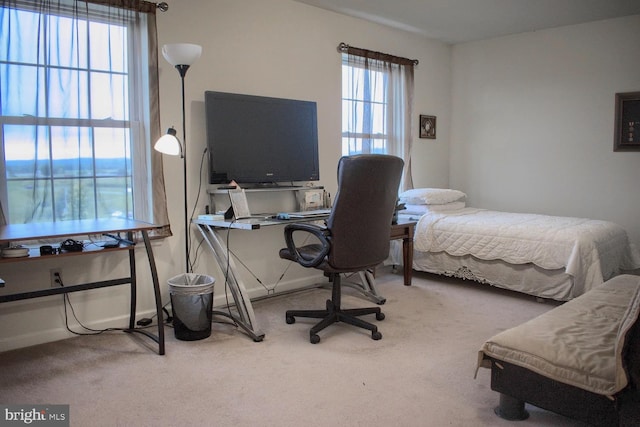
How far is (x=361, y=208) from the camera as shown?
2926 millimetres

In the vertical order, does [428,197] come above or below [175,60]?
below

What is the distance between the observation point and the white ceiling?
4.20 meters

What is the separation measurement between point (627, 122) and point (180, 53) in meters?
4.04

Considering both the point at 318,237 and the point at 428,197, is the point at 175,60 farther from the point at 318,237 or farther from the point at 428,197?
the point at 428,197

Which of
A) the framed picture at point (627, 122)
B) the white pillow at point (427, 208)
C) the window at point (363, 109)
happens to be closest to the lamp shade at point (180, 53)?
the window at point (363, 109)

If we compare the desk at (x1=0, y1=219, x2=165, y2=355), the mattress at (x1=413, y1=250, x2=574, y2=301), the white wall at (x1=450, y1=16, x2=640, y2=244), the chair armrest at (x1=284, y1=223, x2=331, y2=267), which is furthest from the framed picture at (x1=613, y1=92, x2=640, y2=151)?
the desk at (x1=0, y1=219, x2=165, y2=355)

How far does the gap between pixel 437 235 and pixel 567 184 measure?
5.39 ft

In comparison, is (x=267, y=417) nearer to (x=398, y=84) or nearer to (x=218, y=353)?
(x=218, y=353)

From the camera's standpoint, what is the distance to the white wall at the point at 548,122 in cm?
471

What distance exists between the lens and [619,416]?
5.75ft

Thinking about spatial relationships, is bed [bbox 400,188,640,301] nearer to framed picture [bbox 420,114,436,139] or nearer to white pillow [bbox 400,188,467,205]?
white pillow [bbox 400,188,467,205]

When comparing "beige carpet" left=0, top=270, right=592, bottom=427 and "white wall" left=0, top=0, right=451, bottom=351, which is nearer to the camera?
"beige carpet" left=0, top=270, right=592, bottom=427

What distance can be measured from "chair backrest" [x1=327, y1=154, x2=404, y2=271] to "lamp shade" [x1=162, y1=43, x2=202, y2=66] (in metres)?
1.15

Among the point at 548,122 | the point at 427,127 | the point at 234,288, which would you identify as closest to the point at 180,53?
the point at 234,288
